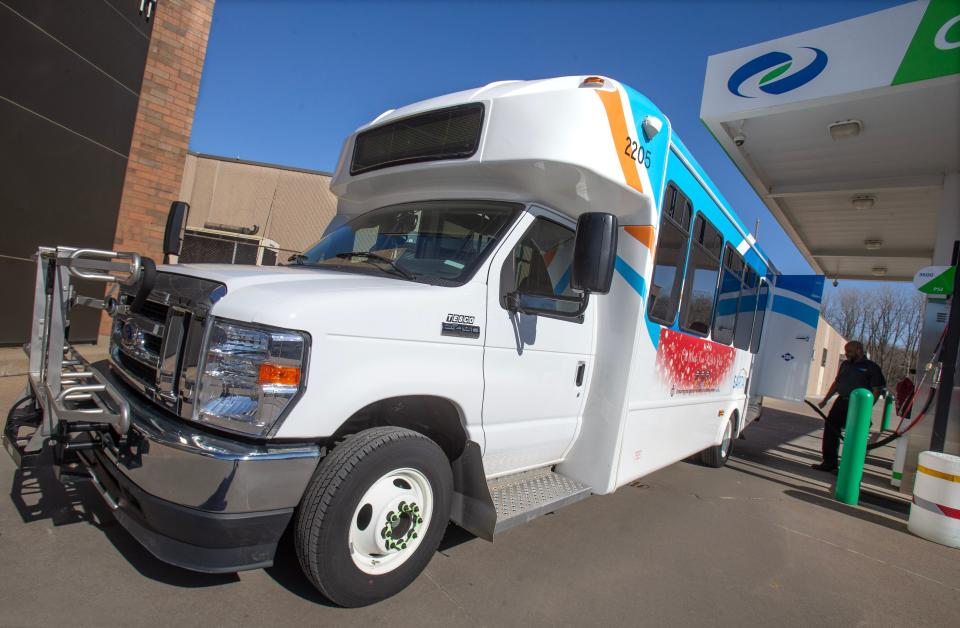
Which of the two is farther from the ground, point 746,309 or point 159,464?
point 746,309

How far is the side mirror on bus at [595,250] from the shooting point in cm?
303

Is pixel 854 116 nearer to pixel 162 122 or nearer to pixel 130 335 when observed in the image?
pixel 130 335

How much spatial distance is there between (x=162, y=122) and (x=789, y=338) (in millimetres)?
10195

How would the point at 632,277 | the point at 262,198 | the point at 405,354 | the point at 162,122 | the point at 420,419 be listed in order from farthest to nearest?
the point at 262,198
the point at 162,122
the point at 632,277
the point at 420,419
the point at 405,354

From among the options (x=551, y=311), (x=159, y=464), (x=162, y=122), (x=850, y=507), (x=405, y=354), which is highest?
(x=162, y=122)

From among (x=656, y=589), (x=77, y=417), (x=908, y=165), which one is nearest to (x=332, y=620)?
(x=77, y=417)

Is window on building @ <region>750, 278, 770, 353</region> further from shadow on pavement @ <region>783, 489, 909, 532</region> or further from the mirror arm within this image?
the mirror arm

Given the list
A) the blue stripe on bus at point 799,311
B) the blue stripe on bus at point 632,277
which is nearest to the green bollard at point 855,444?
the blue stripe on bus at point 799,311

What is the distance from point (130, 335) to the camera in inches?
117

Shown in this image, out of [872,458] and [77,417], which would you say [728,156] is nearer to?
[872,458]

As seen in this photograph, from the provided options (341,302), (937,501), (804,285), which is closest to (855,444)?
(937,501)

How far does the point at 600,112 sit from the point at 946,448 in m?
6.57

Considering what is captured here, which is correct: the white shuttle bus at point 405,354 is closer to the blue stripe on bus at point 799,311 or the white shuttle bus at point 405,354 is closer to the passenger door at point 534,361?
the passenger door at point 534,361

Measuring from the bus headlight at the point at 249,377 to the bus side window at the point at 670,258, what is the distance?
2675mm
